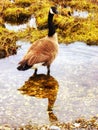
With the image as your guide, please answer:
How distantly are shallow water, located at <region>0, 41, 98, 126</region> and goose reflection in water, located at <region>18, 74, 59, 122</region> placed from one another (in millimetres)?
105

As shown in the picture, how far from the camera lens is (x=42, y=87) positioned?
1031cm

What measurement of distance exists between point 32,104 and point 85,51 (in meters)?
3.79

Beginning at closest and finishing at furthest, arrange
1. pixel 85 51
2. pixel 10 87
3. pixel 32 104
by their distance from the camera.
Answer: pixel 32 104 → pixel 10 87 → pixel 85 51

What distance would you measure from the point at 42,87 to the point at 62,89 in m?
0.54

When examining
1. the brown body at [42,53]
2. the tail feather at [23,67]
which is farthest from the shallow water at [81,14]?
the tail feather at [23,67]

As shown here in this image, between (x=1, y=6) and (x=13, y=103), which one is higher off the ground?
(x=1, y=6)

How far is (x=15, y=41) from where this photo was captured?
1320cm

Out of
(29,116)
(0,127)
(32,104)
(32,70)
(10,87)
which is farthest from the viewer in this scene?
(32,70)

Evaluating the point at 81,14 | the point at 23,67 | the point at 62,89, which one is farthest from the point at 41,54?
the point at 81,14

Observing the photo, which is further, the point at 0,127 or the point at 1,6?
the point at 1,6

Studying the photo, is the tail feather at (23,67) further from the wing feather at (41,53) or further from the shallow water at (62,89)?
the shallow water at (62,89)

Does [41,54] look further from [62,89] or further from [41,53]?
[62,89]

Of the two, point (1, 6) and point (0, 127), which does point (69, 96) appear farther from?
point (1, 6)

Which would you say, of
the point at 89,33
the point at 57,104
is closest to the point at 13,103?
the point at 57,104
